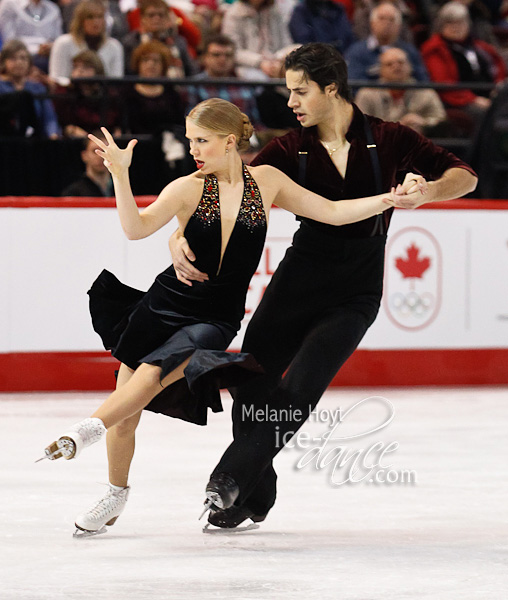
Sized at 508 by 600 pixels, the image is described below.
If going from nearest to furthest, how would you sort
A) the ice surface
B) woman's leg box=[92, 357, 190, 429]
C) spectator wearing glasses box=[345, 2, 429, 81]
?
1. the ice surface
2. woman's leg box=[92, 357, 190, 429]
3. spectator wearing glasses box=[345, 2, 429, 81]

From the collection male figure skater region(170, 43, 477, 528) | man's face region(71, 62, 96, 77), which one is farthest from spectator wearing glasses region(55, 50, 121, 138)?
male figure skater region(170, 43, 477, 528)

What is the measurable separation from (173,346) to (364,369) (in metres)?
3.81

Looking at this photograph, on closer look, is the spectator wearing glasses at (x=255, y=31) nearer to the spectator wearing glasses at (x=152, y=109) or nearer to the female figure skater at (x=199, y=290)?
the spectator wearing glasses at (x=152, y=109)

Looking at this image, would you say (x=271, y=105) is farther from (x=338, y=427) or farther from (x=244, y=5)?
(x=338, y=427)

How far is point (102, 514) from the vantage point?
11.5 ft

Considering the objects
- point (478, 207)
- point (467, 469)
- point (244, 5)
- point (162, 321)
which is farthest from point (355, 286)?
point (244, 5)

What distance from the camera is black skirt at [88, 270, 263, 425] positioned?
319 centimetres

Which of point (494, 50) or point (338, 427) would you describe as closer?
point (338, 427)

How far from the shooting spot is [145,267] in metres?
6.64

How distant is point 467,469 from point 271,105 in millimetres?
3115

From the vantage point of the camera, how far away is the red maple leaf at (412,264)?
22.6 feet

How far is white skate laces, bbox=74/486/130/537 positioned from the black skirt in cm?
37

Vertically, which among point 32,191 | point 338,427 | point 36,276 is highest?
point 32,191

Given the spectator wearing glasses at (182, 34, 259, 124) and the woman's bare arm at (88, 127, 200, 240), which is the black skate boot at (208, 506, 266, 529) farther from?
the spectator wearing glasses at (182, 34, 259, 124)
